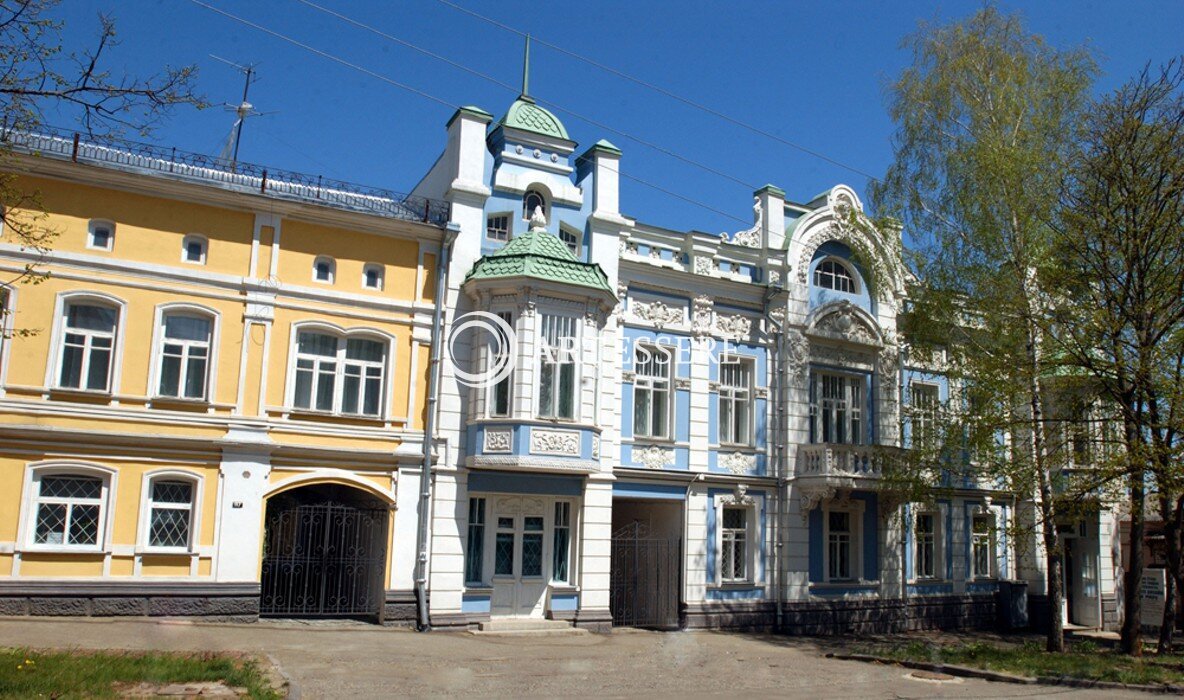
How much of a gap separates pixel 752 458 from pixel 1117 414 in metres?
7.59

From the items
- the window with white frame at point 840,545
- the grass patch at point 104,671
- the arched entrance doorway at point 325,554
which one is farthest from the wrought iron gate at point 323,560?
the window with white frame at point 840,545

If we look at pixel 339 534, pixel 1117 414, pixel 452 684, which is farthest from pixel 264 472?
pixel 1117 414

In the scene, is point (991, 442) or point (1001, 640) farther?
point (1001, 640)

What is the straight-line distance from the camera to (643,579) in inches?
852

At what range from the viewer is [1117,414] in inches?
760

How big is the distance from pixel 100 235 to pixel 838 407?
55.3 feet

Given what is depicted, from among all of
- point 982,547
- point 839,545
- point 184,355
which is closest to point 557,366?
point 184,355

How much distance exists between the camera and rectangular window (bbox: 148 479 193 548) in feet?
54.9

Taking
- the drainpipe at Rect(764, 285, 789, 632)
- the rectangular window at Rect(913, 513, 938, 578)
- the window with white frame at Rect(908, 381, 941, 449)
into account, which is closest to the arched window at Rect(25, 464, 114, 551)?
the drainpipe at Rect(764, 285, 789, 632)

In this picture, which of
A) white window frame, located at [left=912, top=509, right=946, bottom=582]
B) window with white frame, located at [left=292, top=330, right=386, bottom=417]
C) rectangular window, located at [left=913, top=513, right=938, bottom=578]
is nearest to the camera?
window with white frame, located at [left=292, top=330, right=386, bottom=417]

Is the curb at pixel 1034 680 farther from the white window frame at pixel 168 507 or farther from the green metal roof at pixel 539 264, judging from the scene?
the white window frame at pixel 168 507

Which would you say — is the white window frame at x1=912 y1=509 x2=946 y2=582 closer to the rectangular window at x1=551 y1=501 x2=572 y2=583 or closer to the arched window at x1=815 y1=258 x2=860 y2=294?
the arched window at x1=815 y1=258 x2=860 y2=294

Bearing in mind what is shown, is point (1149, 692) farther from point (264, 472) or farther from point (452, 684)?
point (264, 472)

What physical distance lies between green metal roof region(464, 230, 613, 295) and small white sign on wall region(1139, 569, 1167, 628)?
1600 cm
